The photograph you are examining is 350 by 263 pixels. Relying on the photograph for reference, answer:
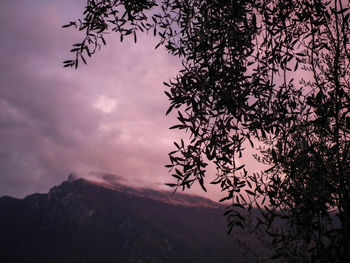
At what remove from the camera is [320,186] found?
4.03 meters

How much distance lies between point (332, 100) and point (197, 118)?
6.20ft

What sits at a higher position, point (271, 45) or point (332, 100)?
point (271, 45)

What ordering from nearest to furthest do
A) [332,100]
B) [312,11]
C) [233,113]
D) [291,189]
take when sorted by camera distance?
[233,113] → [291,189] → [332,100] → [312,11]

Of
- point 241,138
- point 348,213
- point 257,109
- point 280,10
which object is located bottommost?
point 348,213

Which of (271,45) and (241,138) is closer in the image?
(241,138)

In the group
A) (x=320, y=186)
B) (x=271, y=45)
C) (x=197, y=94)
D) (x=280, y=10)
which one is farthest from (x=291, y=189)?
(x=280, y=10)

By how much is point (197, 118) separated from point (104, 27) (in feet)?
7.87

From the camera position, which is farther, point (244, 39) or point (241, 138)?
point (244, 39)

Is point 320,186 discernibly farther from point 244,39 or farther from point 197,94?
point 244,39

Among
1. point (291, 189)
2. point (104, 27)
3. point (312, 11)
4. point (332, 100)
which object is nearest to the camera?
point (291, 189)

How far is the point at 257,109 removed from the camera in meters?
4.22

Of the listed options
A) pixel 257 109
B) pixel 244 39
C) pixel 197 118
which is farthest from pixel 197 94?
pixel 244 39

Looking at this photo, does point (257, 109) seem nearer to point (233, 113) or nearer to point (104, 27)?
point (233, 113)

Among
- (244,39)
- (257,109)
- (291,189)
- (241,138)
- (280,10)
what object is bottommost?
(291,189)
